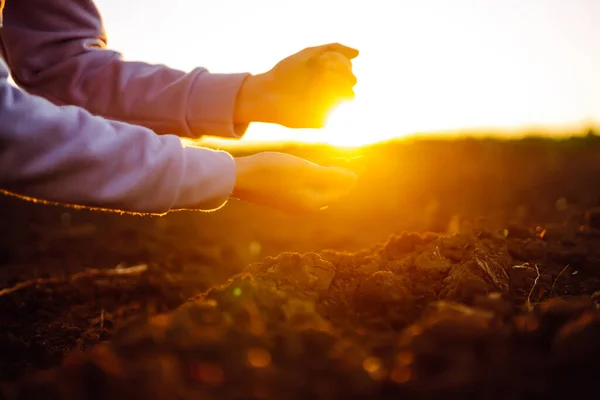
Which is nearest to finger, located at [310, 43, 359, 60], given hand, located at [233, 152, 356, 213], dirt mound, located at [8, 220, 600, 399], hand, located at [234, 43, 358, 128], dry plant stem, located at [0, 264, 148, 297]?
hand, located at [234, 43, 358, 128]

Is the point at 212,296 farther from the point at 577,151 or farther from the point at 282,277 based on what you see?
→ the point at 577,151

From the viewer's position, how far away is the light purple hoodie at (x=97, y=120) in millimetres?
1269

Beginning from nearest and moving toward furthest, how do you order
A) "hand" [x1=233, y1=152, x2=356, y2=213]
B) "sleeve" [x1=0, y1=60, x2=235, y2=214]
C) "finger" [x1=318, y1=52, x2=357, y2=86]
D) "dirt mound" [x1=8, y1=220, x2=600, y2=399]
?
1. "dirt mound" [x1=8, y1=220, x2=600, y2=399]
2. "sleeve" [x1=0, y1=60, x2=235, y2=214]
3. "hand" [x1=233, y1=152, x2=356, y2=213]
4. "finger" [x1=318, y1=52, x2=357, y2=86]

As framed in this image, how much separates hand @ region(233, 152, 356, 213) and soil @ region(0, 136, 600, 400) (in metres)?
0.18

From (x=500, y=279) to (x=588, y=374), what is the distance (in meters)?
0.89

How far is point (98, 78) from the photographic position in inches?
84.3

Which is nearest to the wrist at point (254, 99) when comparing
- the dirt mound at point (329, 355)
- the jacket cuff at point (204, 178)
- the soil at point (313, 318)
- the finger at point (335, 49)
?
the finger at point (335, 49)

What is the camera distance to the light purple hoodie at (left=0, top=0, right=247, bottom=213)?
4.16 feet

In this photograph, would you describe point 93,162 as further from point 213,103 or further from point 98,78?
point 98,78

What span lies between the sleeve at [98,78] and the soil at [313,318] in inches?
20.7

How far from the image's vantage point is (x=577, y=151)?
753 cm

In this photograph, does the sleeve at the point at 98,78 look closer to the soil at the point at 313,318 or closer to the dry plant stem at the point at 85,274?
the soil at the point at 313,318

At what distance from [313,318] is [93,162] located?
2.24 ft

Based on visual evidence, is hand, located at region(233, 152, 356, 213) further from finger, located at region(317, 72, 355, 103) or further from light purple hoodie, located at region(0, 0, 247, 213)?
finger, located at region(317, 72, 355, 103)
